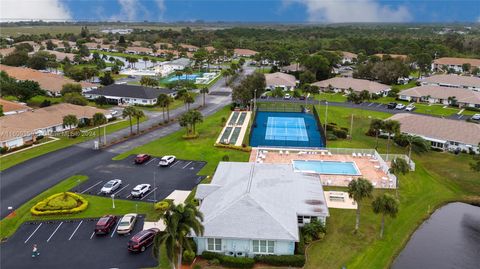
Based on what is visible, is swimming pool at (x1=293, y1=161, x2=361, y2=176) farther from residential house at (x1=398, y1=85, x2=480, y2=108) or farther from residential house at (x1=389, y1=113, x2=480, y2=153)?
residential house at (x1=398, y1=85, x2=480, y2=108)

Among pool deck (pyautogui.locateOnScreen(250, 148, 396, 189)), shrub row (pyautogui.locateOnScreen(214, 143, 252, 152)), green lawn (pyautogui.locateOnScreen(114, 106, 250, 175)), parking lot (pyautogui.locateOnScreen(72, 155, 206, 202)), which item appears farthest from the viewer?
shrub row (pyautogui.locateOnScreen(214, 143, 252, 152))

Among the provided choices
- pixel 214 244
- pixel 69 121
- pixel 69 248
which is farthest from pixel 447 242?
pixel 69 121

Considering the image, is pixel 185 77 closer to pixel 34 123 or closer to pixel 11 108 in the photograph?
pixel 11 108

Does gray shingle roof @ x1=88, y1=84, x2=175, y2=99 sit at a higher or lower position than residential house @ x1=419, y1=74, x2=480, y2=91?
lower

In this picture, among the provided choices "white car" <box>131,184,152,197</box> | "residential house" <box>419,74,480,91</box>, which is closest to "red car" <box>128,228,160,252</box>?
"white car" <box>131,184,152,197</box>

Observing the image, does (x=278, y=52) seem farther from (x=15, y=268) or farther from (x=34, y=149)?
(x=15, y=268)

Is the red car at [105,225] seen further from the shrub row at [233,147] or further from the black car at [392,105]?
the black car at [392,105]

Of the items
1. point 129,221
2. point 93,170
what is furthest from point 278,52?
point 129,221
